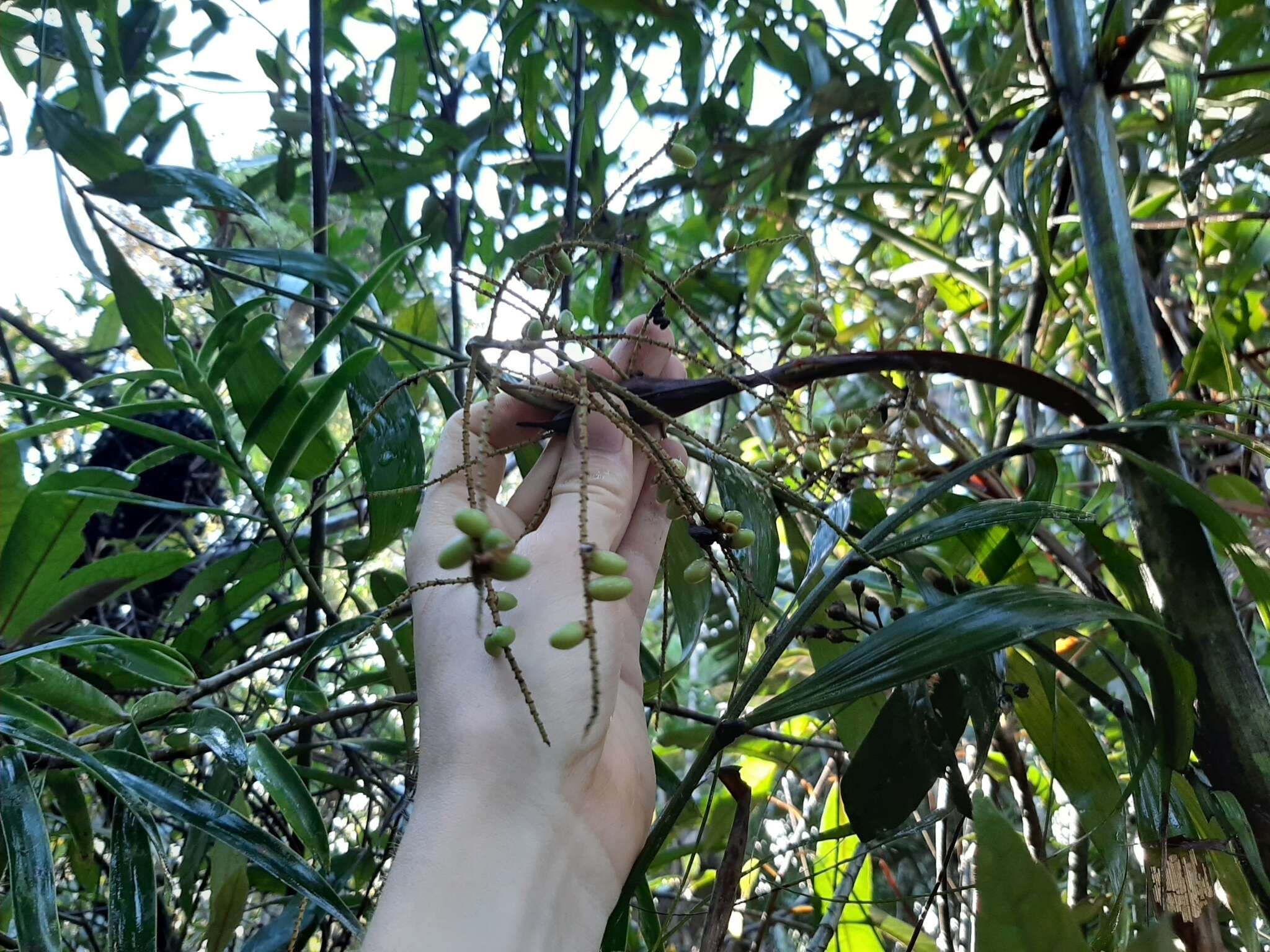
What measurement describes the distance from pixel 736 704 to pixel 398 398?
0.99 ft

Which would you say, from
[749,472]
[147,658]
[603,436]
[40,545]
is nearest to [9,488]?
[40,545]

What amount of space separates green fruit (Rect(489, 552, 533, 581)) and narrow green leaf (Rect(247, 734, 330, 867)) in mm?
246

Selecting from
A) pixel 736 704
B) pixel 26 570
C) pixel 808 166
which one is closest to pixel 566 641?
pixel 736 704

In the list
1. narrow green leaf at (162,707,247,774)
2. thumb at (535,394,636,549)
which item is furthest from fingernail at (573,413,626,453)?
narrow green leaf at (162,707,247,774)

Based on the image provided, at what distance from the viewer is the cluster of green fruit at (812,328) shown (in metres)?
0.48

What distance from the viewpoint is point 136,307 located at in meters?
0.62

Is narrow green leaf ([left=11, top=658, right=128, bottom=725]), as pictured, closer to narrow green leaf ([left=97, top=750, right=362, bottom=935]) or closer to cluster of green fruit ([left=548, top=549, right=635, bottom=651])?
narrow green leaf ([left=97, top=750, right=362, bottom=935])

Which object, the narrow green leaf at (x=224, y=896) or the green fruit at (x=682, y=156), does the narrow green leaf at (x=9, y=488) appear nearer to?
the narrow green leaf at (x=224, y=896)

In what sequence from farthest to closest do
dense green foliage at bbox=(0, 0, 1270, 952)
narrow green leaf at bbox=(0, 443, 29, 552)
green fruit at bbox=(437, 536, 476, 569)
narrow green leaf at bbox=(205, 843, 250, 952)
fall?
narrow green leaf at bbox=(0, 443, 29, 552) < narrow green leaf at bbox=(205, 843, 250, 952) < dense green foliage at bbox=(0, 0, 1270, 952) < green fruit at bbox=(437, 536, 476, 569)

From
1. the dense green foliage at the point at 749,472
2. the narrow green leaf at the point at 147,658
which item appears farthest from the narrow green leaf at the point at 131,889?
the narrow green leaf at the point at 147,658

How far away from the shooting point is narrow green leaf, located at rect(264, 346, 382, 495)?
474mm

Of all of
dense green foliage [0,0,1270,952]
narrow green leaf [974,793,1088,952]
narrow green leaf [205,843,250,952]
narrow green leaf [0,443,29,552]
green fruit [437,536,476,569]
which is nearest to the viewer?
narrow green leaf [974,793,1088,952]

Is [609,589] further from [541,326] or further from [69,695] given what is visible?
[69,695]

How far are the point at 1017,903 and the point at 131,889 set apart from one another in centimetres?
37
